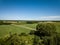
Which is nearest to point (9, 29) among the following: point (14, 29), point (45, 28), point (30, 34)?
point (14, 29)

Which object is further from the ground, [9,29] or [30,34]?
[9,29]

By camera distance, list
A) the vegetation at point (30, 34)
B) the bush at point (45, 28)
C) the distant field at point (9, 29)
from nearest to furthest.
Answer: the vegetation at point (30, 34) < the distant field at point (9, 29) < the bush at point (45, 28)

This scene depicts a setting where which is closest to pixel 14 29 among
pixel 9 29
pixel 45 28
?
pixel 9 29

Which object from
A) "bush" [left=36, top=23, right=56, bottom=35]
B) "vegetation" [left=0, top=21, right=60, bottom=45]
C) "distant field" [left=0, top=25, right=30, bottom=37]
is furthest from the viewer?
"bush" [left=36, top=23, right=56, bottom=35]

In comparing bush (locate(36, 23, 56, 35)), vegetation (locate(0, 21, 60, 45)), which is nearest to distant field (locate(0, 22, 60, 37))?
vegetation (locate(0, 21, 60, 45))

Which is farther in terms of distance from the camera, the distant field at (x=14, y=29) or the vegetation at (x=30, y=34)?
the distant field at (x=14, y=29)

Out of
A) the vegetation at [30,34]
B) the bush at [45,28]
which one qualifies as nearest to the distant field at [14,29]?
the vegetation at [30,34]

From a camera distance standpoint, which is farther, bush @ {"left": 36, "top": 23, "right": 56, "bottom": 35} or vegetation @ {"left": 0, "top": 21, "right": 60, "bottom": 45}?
bush @ {"left": 36, "top": 23, "right": 56, "bottom": 35}

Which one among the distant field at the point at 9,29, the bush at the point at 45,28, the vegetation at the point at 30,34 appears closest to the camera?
the vegetation at the point at 30,34

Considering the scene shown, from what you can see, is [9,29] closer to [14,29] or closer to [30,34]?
[14,29]

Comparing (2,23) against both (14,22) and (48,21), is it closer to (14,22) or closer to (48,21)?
(14,22)

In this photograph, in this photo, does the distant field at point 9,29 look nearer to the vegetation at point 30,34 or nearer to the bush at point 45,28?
the vegetation at point 30,34

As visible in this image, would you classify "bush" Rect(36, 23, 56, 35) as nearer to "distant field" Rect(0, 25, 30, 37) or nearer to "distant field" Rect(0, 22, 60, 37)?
"distant field" Rect(0, 22, 60, 37)

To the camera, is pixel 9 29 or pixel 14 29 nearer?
pixel 9 29
